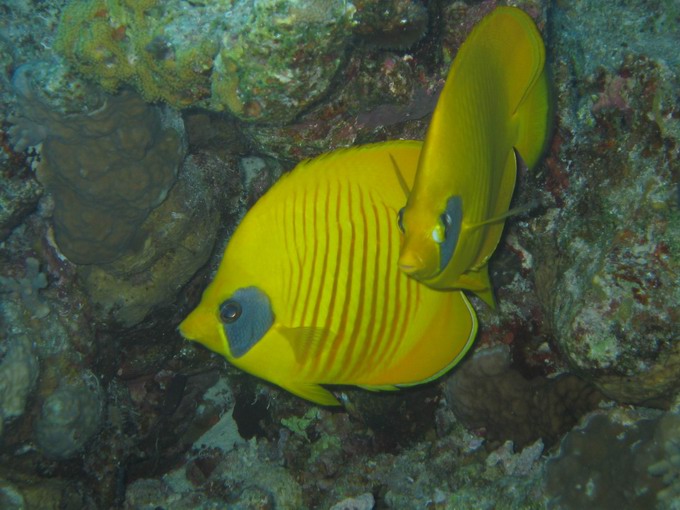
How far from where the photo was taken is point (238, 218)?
13.5 ft

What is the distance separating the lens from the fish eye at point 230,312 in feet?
5.04

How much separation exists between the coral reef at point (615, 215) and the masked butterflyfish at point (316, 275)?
51.4 inches

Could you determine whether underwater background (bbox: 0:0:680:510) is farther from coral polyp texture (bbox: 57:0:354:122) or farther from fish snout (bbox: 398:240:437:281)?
fish snout (bbox: 398:240:437:281)

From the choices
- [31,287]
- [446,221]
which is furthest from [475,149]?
[31,287]

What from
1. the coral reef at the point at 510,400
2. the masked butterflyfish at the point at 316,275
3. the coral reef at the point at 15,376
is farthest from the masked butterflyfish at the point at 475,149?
the coral reef at the point at 15,376

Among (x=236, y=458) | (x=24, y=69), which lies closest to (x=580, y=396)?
(x=236, y=458)

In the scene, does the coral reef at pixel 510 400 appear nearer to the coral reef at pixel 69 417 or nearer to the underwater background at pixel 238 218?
the underwater background at pixel 238 218

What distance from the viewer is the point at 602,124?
279 cm

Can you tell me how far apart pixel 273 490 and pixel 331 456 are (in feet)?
1.66

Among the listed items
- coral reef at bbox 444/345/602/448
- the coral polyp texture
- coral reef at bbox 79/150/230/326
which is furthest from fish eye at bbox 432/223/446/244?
Result: coral reef at bbox 79/150/230/326

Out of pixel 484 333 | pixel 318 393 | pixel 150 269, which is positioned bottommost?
pixel 150 269

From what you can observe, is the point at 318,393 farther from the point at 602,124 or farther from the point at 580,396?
the point at 602,124

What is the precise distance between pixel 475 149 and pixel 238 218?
2996mm

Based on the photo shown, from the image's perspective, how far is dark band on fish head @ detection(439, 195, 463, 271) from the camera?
1.34 m
